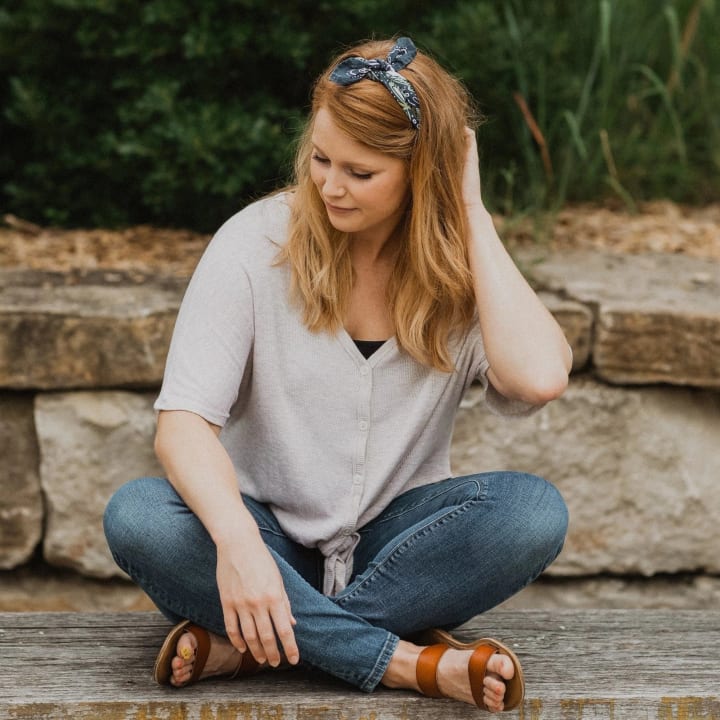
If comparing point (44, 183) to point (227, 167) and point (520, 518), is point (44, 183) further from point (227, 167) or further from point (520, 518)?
point (520, 518)

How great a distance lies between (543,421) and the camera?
2.97m

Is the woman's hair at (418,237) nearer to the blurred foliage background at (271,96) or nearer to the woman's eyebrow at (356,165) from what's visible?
the woman's eyebrow at (356,165)

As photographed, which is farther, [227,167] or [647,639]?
[227,167]

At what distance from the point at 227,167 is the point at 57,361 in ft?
2.84

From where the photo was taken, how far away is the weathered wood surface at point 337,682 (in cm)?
206

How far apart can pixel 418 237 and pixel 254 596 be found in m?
0.71

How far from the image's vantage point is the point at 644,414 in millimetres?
2980

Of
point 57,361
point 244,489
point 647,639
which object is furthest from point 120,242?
point 647,639

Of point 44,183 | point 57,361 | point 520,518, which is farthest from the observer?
point 44,183

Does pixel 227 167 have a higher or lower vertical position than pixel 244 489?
higher

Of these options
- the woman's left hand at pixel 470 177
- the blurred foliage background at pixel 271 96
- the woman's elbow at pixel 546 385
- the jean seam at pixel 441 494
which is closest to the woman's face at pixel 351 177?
the woman's left hand at pixel 470 177

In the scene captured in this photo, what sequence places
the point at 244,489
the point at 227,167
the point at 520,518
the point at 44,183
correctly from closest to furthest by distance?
the point at 520,518 → the point at 244,489 → the point at 227,167 → the point at 44,183

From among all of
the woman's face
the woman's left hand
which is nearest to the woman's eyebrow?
the woman's face

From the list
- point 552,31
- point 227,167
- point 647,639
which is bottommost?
point 647,639
